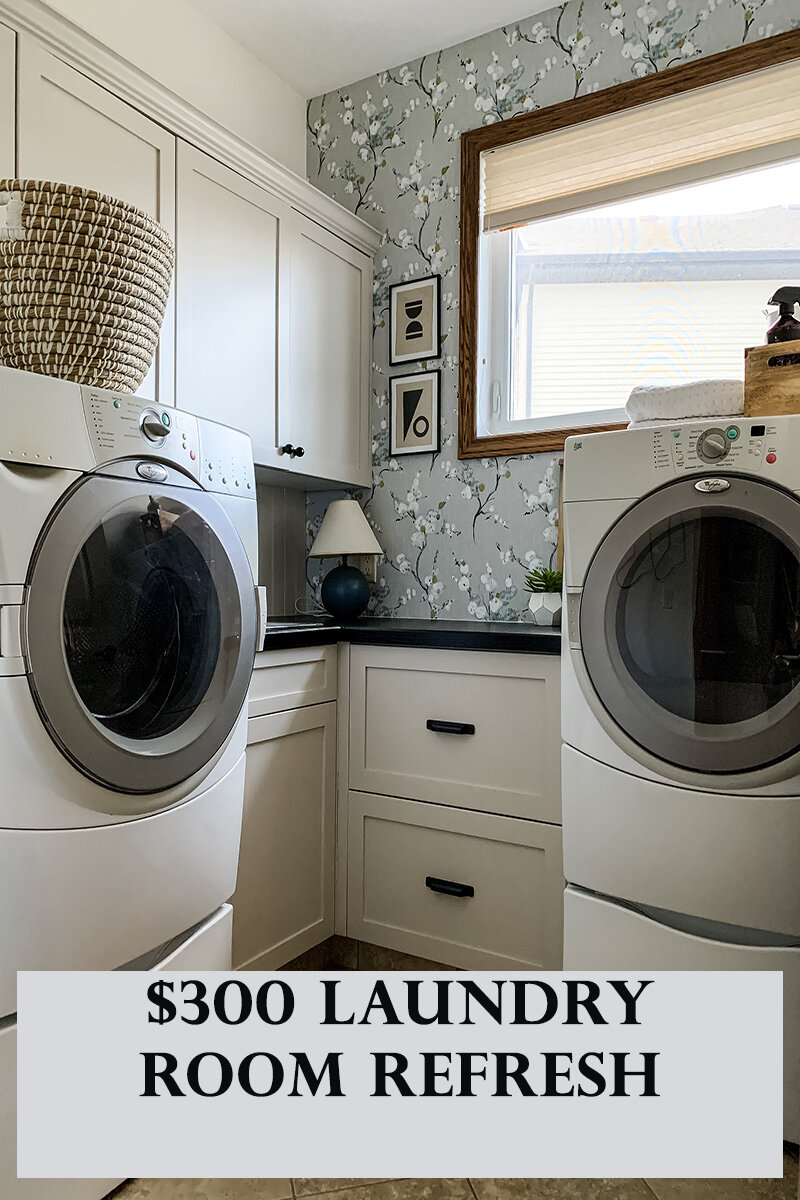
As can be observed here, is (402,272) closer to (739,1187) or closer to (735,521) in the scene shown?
(735,521)

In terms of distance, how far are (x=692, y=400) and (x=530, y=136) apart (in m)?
1.31

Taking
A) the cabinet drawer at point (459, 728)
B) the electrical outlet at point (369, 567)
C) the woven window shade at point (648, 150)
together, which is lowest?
the cabinet drawer at point (459, 728)

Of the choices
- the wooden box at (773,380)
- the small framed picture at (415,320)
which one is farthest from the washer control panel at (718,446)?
Result: the small framed picture at (415,320)

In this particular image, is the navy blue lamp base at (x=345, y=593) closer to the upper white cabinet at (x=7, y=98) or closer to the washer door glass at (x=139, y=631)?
the washer door glass at (x=139, y=631)

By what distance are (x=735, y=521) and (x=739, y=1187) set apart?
114 centimetres

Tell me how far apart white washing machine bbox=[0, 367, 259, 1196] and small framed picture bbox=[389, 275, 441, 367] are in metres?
1.29

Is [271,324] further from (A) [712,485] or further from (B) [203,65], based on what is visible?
(A) [712,485]

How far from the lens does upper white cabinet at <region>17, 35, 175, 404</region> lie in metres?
1.70

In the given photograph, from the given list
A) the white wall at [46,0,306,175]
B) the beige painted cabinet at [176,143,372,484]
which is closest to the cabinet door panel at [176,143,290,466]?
the beige painted cabinet at [176,143,372,484]

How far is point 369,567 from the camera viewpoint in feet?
9.00

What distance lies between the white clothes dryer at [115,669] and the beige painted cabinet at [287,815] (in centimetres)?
35

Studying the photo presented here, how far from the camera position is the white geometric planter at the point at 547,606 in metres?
2.27

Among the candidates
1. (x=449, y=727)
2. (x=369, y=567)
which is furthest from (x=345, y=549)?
(x=449, y=727)

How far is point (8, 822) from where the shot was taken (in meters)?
1.16
